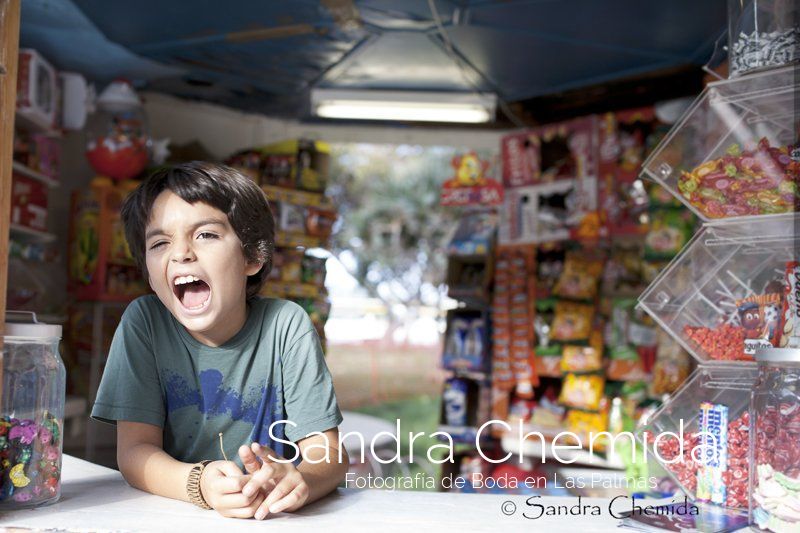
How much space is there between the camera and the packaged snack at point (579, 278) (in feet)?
15.7

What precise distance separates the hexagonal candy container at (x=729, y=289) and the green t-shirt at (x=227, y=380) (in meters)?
0.81

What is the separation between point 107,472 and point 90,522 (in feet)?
1.43

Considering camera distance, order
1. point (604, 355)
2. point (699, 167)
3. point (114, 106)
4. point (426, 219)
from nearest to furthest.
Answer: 1. point (699, 167)
2. point (604, 355)
3. point (114, 106)
4. point (426, 219)

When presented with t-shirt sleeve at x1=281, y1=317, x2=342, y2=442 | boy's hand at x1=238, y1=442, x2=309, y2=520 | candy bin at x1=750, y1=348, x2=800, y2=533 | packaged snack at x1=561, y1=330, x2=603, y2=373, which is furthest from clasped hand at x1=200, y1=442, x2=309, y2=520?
packaged snack at x1=561, y1=330, x2=603, y2=373

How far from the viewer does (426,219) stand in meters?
14.6

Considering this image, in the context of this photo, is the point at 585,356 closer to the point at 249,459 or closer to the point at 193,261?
the point at 193,261

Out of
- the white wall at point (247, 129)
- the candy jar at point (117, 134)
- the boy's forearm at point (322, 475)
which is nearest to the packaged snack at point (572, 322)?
the white wall at point (247, 129)

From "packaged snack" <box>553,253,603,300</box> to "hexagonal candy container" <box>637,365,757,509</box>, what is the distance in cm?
311

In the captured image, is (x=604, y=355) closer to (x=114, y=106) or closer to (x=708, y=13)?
(x=708, y=13)

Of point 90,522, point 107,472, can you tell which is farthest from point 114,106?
point 90,522

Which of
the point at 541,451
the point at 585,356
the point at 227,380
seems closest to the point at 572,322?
the point at 585,356

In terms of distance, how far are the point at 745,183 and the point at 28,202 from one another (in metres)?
4.20

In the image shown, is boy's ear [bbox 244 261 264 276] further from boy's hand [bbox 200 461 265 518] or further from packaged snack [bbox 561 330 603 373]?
packaged snack [bbox 561 330 603 373]

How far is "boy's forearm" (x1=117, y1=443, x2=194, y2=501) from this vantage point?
54.2 inches
